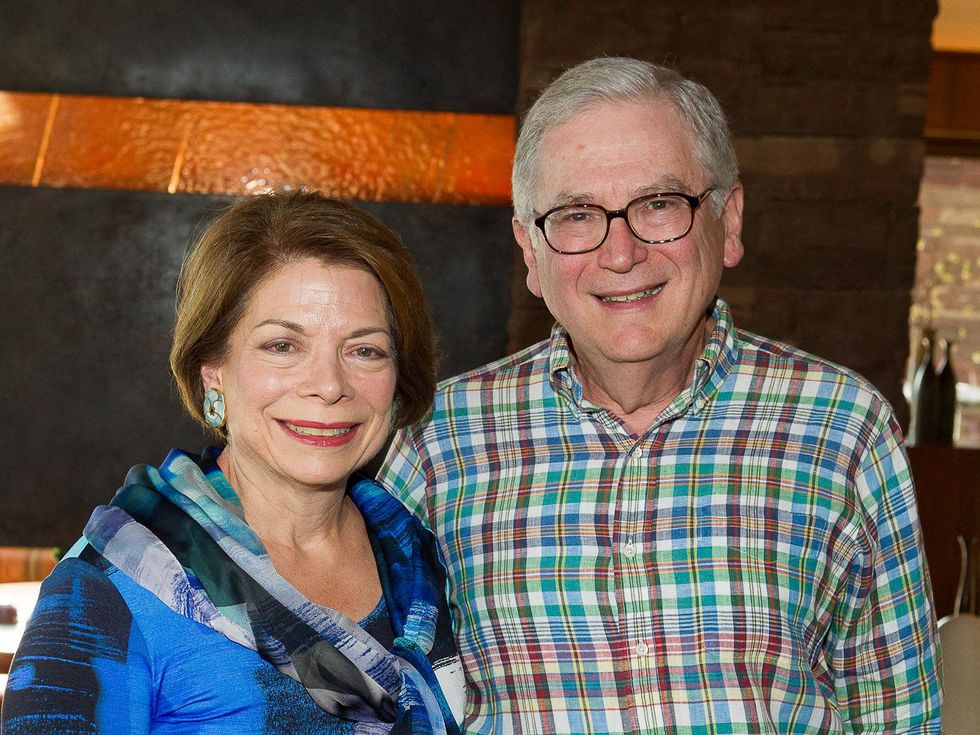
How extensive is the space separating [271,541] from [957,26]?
400cm

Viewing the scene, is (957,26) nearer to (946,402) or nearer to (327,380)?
(946,402)

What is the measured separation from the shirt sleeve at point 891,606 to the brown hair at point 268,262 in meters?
0.71

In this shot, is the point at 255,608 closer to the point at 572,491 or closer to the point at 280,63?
the point at 572,491

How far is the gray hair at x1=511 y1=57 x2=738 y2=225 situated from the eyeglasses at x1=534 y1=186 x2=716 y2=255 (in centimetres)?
7

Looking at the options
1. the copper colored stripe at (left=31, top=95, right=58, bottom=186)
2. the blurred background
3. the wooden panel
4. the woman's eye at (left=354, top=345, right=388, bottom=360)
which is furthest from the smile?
the wooden panel

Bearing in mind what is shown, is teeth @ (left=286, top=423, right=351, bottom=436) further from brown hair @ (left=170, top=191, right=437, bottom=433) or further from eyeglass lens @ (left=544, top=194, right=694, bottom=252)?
eyeglass lens @ (left=544, top=194, right=694, bottom=252)

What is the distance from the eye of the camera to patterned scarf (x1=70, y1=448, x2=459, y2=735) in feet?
4.42

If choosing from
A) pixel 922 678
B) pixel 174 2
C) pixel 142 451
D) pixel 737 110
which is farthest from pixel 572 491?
pixel 174 2

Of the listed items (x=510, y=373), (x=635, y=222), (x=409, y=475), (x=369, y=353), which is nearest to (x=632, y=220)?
(x=635, y=222)

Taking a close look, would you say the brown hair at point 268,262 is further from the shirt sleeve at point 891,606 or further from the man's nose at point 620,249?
the shirt sleeve at point 891,606

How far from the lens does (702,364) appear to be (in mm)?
1677

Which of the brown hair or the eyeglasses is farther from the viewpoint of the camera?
the eyeglasses

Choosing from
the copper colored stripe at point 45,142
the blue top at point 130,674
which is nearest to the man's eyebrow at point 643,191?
the blue top at point 130,674

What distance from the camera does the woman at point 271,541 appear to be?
1.30 metres
